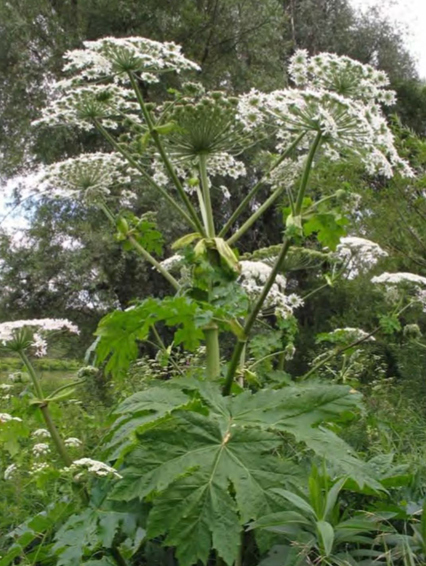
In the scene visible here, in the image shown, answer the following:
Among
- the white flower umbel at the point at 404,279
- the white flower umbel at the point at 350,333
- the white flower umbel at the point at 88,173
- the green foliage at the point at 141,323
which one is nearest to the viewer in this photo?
the green foliage at the point at 141,323

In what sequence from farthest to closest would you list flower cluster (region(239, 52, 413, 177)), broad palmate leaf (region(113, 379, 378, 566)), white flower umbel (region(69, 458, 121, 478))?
flower cluster (region(239, 52, 413, 177)) < white flower umbel (region(69, 458, 121, 478)) < broad palmate leaf (region(113, 379, 378, 566))

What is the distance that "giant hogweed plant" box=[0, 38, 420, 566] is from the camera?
2.03 m

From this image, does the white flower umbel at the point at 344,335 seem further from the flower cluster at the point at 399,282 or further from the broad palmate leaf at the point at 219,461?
the broad palmate leaf at the point at 219,461

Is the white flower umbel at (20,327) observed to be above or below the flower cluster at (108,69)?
below

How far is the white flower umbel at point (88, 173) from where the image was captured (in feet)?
10.9

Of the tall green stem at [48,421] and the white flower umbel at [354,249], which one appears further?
the white flower umbel at [354,249]

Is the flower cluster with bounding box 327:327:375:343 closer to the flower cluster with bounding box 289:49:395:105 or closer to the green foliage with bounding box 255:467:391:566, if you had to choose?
A: the flower cluster with bounding box 289:49:395:105

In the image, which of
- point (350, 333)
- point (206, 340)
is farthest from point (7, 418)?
point (350, 333)

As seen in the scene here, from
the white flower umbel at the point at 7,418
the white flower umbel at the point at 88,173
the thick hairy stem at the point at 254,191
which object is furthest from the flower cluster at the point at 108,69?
the white flower umbel at the point at 7,418

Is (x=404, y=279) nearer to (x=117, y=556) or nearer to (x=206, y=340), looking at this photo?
(x=206, y=340)

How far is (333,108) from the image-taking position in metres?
2.58

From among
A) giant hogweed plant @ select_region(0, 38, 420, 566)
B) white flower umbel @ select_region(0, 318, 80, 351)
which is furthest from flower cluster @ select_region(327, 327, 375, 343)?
white flower umbel @ select_region(0, 318, 80, 351)

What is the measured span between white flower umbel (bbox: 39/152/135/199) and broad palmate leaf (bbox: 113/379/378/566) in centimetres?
144

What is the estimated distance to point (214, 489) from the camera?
201 cm
